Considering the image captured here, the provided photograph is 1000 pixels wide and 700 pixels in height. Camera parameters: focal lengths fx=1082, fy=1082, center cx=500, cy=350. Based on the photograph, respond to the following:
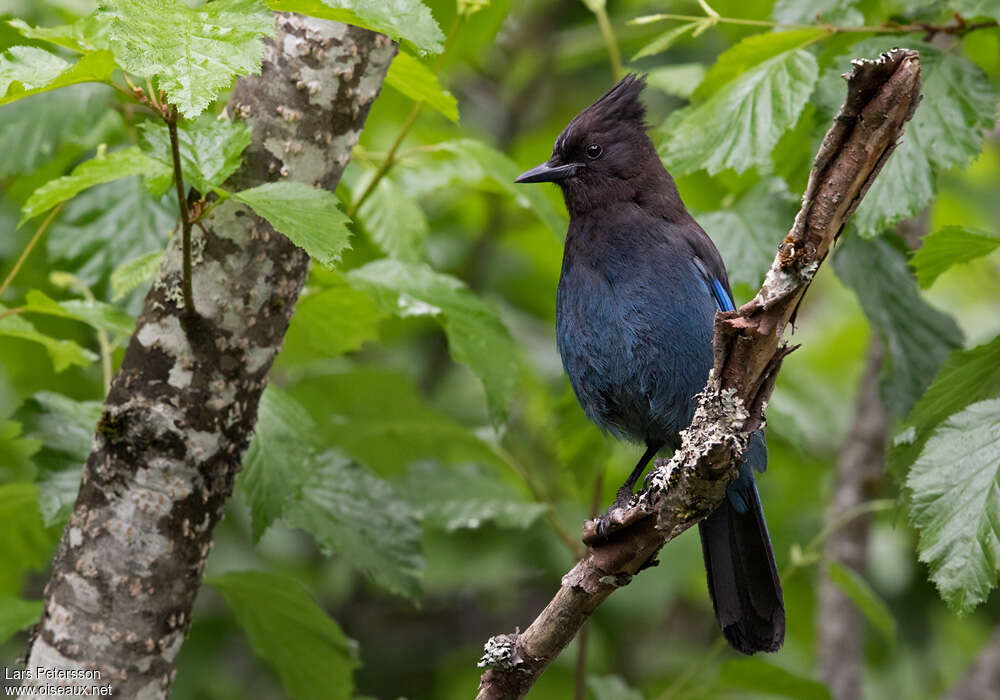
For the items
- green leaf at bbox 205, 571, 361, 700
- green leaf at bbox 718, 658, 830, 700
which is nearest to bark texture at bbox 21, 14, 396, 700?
green leaf at bbox 205, 571, 361, 700

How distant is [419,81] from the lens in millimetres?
2734

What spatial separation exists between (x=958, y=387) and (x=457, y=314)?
1.34m

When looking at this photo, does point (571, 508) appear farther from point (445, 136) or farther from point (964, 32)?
point (964, 32)

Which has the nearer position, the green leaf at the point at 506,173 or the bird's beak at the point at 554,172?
the green leaf at the point at 506,173

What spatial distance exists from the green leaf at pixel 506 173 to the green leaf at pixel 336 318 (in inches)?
20.8

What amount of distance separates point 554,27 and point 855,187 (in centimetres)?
455

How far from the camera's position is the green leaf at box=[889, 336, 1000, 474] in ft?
8.75

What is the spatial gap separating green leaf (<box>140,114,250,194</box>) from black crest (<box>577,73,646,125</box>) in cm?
144

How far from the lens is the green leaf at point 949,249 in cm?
273

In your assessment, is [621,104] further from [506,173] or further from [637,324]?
[637,324]

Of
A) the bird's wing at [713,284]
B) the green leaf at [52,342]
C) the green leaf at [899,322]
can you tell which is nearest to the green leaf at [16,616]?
the green leaf at [52,342]

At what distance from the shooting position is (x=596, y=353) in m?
3.25

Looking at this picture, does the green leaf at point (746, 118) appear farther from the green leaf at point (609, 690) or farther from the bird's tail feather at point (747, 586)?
the green leaf at point (609, 690)

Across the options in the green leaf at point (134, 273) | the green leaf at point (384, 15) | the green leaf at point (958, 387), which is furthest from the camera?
the green leaf at point (134, 273)
